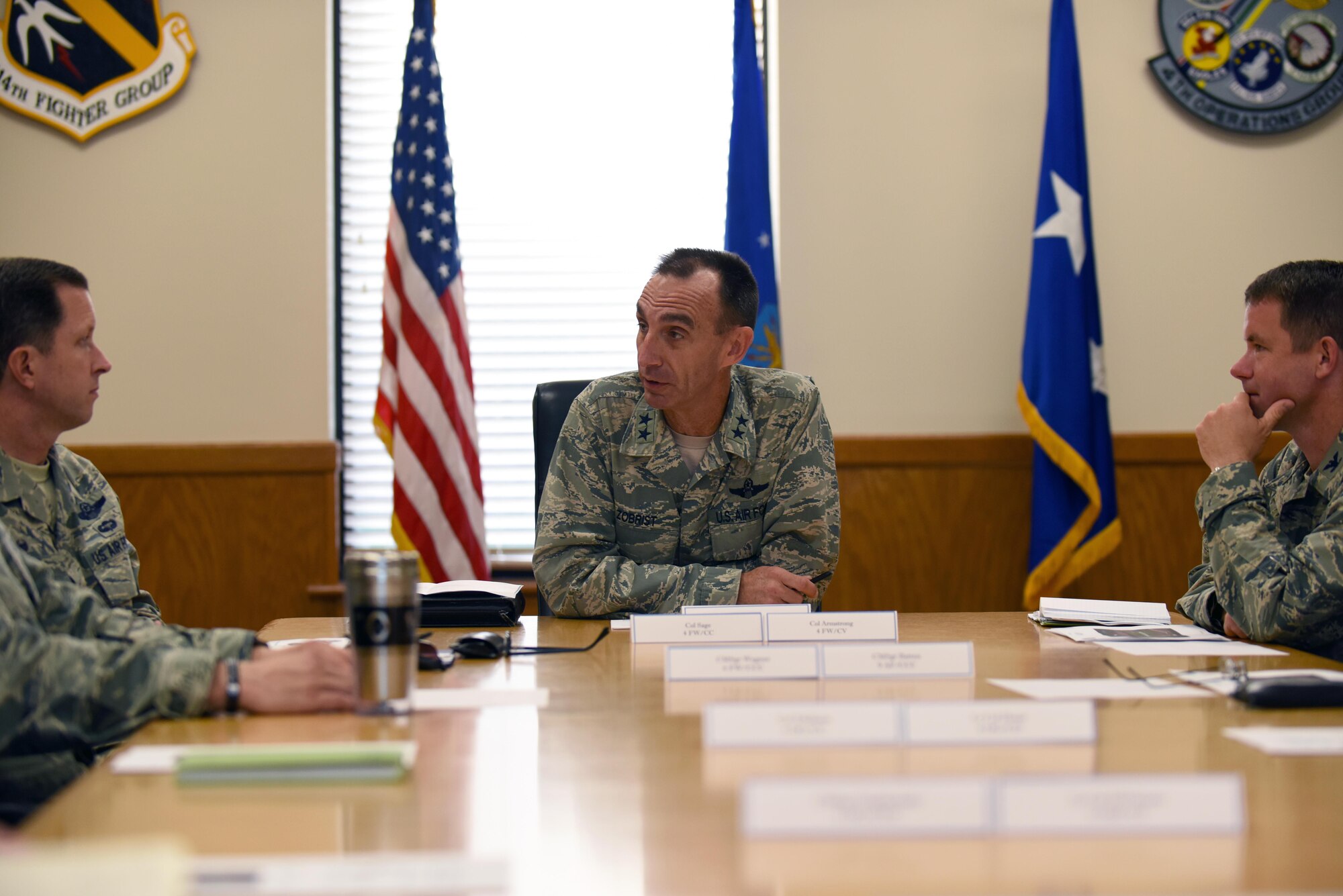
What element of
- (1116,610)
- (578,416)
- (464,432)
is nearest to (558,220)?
(464,432)

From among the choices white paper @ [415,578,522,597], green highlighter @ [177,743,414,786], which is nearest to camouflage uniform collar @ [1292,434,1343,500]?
white paper @ [415,578,522,597]

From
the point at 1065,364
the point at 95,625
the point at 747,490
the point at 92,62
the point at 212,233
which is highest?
the point at 92,62

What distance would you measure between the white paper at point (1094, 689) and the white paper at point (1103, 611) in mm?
534

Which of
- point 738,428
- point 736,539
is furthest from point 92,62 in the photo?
point 736,539

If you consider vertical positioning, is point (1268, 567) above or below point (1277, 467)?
below

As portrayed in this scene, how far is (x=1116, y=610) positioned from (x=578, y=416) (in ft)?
3.81

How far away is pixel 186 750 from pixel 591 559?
1.22 m

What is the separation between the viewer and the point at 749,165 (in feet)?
12.0

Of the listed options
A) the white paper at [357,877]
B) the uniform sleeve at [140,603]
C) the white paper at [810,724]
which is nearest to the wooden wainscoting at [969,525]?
the uniform sleeve at [140,603]

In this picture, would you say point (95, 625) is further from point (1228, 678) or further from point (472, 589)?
point (1228, 678)

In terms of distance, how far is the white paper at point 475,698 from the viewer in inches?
51.0

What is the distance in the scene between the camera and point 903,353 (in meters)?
3.79

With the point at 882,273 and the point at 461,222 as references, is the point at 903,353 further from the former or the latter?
the point at 461,222

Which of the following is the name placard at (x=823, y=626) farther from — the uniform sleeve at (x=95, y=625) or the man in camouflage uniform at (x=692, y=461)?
the uniform sleeve at (x=95, y=625)
